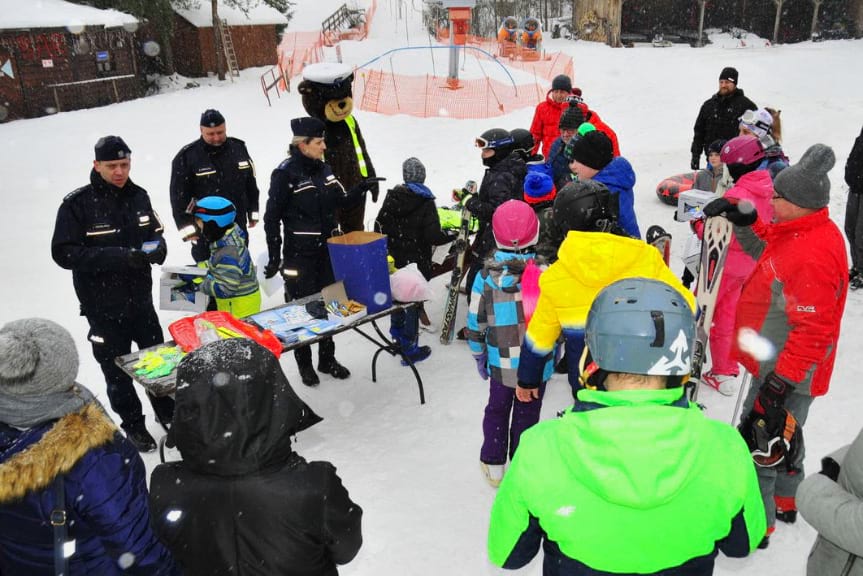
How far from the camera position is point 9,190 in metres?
11.8

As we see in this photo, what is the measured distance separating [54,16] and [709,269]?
76.9 feet

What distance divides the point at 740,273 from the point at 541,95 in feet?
45.2

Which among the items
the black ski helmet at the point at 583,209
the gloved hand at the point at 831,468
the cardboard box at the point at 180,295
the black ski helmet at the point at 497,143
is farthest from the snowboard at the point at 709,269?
the cardboard box at the point at 180,295

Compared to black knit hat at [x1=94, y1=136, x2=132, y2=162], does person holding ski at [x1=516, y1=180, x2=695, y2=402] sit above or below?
below

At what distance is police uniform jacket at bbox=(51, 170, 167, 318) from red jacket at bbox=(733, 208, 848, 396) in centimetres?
408

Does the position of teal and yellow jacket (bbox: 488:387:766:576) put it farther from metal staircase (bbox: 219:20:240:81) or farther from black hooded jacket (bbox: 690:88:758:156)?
metal staircase (bbox: 219:20:240:81)

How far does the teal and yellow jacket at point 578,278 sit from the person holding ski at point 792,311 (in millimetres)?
492

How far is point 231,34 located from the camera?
26.1 m

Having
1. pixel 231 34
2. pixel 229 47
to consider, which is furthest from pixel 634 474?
pixel 231 34

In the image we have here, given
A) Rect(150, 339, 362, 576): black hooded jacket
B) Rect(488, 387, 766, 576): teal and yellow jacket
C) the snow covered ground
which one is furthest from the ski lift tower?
Rect(488, 387, 766, 576): teal and yellow jacket

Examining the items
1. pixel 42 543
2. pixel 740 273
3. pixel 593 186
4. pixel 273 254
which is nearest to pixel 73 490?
pixel 42 543

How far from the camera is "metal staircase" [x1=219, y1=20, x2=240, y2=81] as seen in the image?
25061 millimetres

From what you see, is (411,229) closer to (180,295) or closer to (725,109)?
(180,295)

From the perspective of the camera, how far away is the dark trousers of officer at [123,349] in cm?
454
